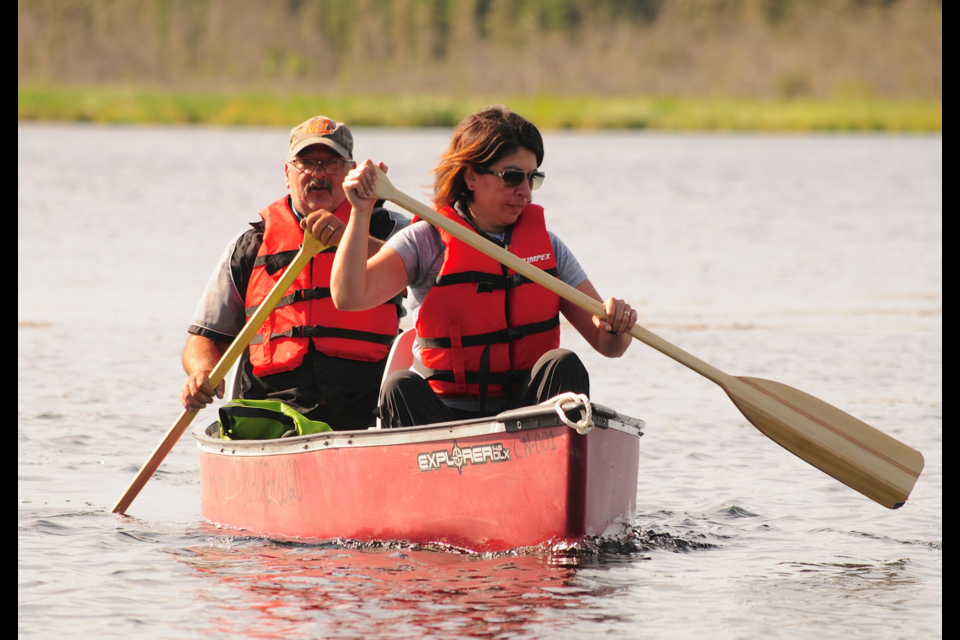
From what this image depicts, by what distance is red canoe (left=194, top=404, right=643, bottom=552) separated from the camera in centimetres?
356

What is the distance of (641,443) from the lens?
19.1ft

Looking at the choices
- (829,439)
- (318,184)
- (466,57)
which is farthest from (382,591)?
(466,57)

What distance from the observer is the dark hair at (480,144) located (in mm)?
3750

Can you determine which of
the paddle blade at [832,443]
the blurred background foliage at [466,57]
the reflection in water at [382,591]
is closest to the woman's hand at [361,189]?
the reflection in water at [382,591]

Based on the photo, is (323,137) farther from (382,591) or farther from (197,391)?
(382,591)

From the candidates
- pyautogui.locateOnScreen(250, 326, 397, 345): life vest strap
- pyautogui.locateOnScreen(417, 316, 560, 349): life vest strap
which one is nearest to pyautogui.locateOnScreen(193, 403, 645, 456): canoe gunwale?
pyautogui.locateOnScreen(417, 316, 560, 349): life vest strap

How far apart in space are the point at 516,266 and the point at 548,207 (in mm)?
11314

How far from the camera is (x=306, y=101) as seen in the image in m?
24.2

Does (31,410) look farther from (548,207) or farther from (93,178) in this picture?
(93,178)

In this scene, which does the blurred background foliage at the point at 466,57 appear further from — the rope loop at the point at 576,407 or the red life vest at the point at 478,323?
the rope loop at the point at 576,407

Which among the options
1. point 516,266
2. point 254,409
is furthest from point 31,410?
point 516,266

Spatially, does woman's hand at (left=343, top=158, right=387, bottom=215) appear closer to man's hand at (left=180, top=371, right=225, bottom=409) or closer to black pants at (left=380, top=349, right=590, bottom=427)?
black pants at (left=380, top=349, right=590, bottom=427)

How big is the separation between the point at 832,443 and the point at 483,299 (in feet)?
4.42

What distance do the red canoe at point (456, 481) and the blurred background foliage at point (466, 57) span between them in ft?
62.8
